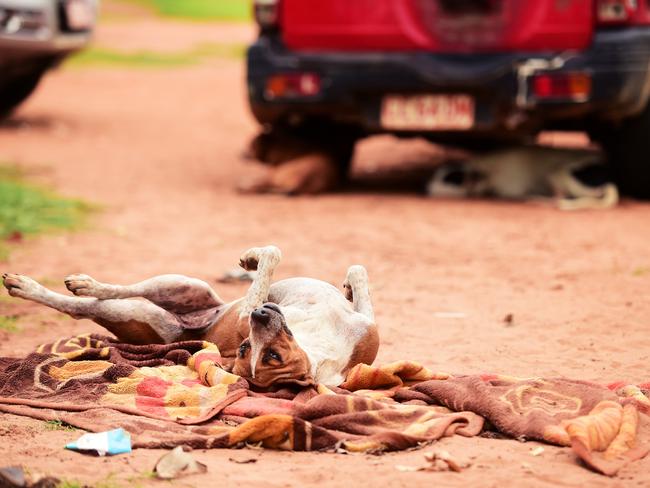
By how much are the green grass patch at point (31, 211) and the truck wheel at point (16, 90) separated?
341 cm

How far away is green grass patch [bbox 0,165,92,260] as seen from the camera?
8344 mm

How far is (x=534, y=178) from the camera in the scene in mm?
9680

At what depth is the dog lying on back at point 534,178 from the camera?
372 inches

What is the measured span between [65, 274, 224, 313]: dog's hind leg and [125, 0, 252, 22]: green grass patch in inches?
886

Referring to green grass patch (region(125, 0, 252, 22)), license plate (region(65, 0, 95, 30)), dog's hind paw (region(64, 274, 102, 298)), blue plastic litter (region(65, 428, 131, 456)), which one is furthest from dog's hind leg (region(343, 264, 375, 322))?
green grass patch (region(125, 0, 252, 22))

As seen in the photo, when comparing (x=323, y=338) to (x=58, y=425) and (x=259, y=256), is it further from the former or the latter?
(x=58, y=425)

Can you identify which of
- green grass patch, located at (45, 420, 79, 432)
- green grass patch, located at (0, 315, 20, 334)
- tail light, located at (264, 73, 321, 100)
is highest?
tail light, located at (264, 73, 321, 100)

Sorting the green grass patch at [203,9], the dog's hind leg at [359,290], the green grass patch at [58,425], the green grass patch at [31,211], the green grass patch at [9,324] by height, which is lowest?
the green grass patch at [203,9]

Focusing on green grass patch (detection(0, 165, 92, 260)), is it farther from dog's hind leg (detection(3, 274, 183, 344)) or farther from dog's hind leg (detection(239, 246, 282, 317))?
dog's hind leg (detection(239, 246, 282, 317))

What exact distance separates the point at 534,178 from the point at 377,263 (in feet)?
8.15

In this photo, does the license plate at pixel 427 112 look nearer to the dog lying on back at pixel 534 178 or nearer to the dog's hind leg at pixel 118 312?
the dog lying on back at pixel 534 178

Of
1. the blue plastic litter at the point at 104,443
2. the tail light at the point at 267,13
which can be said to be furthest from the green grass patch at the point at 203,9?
the blue plastic litter at the point at 104,443

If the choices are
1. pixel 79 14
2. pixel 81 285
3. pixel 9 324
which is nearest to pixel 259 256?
pixel 81 285

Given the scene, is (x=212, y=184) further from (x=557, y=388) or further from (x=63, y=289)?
(x=557, y=388)
